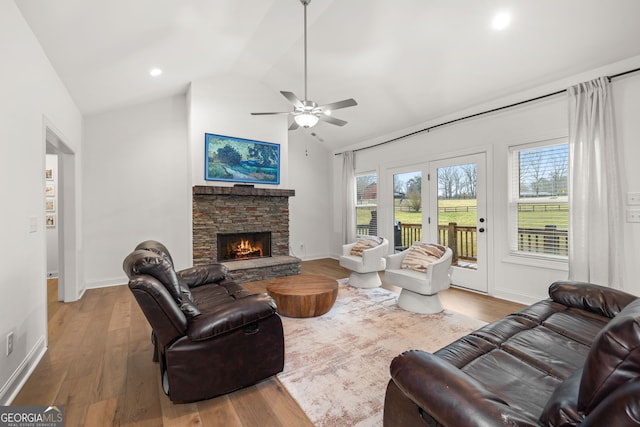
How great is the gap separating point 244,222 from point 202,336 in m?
3.70

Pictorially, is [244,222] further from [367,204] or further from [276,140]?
[367,204]

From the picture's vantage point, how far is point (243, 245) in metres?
5.52

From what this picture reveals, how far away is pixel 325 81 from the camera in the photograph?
4.74 meters

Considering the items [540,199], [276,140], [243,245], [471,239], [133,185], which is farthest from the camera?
[276,140]

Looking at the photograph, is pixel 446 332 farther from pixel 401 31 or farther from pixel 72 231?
pixel 72 231

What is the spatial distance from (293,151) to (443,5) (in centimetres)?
428

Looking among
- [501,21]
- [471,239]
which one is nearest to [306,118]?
[501,21]

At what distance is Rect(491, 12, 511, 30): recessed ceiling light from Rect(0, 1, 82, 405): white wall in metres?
4.05

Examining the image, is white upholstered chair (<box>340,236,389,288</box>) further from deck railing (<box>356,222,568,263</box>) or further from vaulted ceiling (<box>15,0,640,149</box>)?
vaulted ceiling (<box>15,0,640,149</box>)

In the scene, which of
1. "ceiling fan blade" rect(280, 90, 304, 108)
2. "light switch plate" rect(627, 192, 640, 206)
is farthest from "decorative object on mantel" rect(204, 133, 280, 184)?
"light switch plate" rect(627, 192, 640, 206)

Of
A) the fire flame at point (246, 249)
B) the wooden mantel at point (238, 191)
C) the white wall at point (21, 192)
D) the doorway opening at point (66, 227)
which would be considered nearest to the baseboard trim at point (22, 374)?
the white wall at point (21, 192)

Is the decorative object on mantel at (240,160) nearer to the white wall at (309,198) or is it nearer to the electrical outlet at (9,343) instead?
the white wall at (309,198)

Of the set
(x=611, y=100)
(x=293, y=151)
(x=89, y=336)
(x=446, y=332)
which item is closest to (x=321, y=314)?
(x=446, y=332)

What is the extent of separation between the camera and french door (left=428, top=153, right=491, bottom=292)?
166 inches
